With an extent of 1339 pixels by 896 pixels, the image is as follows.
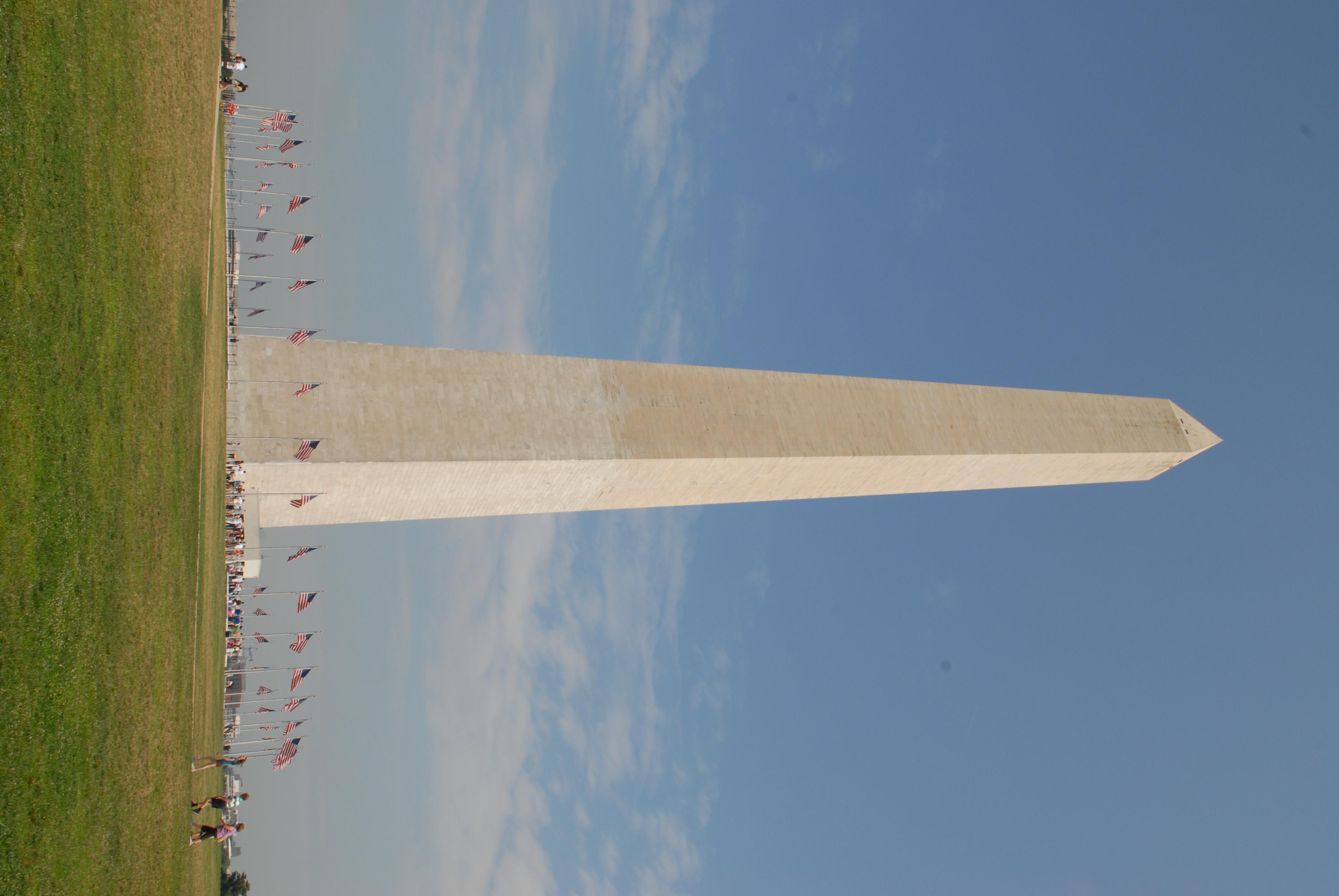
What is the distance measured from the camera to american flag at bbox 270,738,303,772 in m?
16.5

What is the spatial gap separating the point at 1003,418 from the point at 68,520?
1874 centimetres

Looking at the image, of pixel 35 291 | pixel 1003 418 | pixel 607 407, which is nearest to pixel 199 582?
pixel 35 291

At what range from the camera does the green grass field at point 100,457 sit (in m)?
7.59

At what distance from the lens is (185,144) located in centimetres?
1321

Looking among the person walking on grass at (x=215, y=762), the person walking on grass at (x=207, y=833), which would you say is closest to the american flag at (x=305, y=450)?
the person walking on grass at (x=215, y=762)

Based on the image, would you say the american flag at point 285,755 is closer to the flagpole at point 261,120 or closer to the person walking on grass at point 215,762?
the person walking on grass at point 215,762

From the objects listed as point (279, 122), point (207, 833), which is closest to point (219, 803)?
point (207, 833)

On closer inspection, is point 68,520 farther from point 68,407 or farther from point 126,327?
point 126,327

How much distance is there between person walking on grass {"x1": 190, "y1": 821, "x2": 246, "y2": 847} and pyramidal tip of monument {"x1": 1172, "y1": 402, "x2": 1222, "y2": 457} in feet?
76.5

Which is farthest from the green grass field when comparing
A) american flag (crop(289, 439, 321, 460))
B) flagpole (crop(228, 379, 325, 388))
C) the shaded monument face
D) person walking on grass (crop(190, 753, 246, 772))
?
the shaded monument face

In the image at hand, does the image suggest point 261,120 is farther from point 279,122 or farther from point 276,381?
point 276,381

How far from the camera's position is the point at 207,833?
461 inches

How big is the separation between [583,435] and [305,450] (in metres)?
4.68

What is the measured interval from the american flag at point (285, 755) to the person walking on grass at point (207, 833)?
4.00 meters
